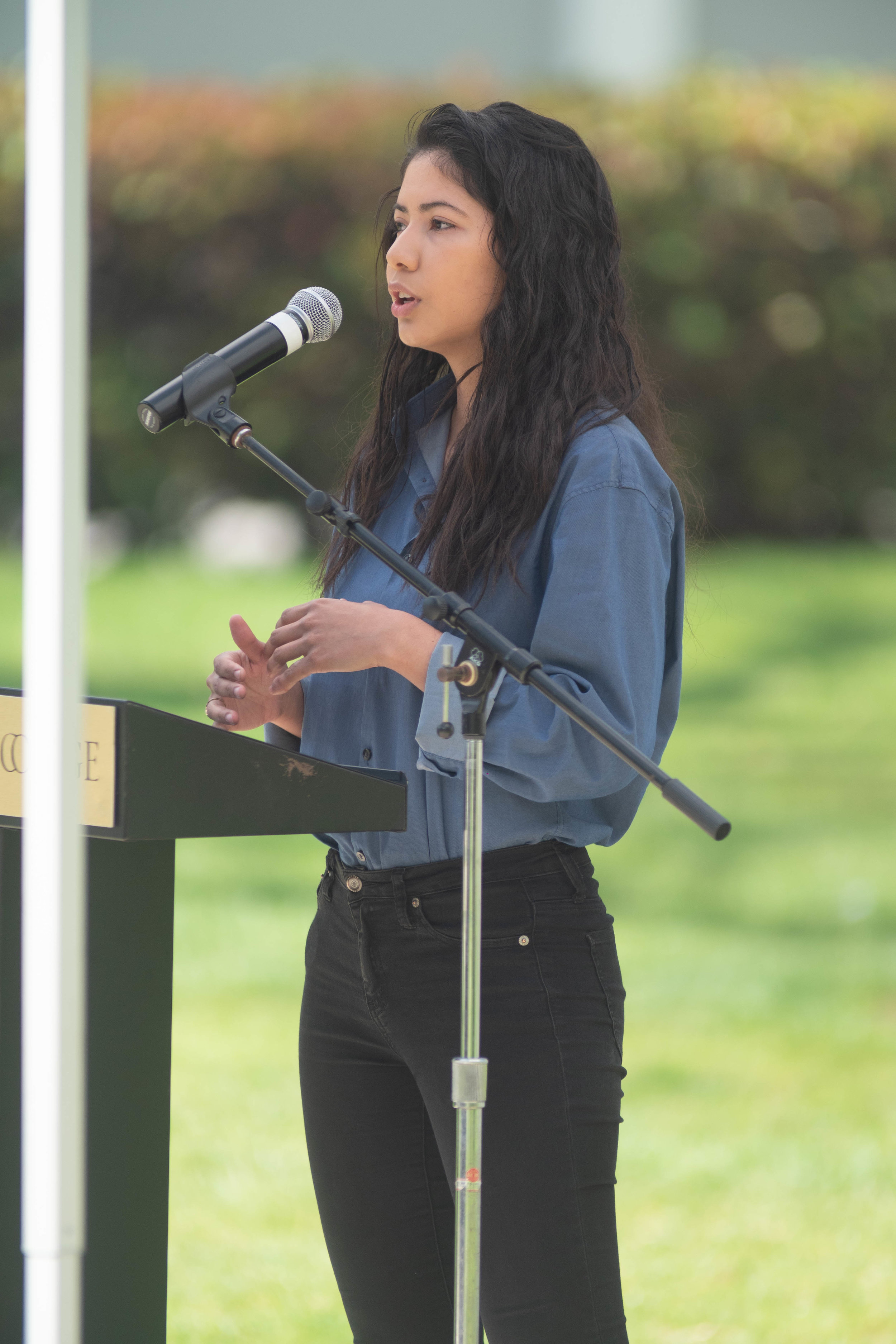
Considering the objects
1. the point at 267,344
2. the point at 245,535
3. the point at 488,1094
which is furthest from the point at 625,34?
the point at 488,1094

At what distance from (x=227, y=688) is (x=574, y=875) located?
16.9 inches

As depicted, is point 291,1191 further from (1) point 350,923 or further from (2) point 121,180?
(2) point 121,180

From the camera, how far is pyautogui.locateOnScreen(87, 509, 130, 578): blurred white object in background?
769cm

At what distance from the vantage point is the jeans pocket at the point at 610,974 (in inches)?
63.1

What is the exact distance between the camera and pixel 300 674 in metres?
1.53

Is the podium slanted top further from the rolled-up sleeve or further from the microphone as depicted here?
the microphone

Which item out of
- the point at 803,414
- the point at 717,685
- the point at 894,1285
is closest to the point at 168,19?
the point at 803,414

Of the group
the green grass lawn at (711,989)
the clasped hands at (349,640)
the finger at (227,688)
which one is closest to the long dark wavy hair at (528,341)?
the clasped hands at (349,640)

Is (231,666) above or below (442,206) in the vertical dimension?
below

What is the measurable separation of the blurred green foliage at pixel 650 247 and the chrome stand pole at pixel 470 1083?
541 centimetres

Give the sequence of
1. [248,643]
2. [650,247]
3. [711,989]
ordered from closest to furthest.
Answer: [248,643] < [711,989] < [650,247]

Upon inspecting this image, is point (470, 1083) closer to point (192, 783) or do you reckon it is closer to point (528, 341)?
point (192, 783)

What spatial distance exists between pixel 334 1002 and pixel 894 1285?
72.9 inches

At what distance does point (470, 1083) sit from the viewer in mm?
1356
